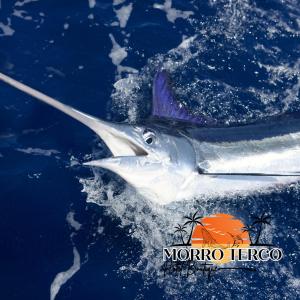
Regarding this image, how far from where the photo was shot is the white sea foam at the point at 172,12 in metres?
7.10

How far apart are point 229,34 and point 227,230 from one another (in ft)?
10.4

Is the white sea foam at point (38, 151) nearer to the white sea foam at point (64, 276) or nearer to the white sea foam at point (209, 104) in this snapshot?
the white sea foam at point (209, 104)

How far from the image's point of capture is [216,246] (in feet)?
17.0

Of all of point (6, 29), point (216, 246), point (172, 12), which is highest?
point (172, 12)

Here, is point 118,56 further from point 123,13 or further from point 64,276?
point 64,276

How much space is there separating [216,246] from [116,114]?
2.22 metres

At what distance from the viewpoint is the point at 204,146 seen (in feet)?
17.3

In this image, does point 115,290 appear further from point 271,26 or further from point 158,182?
point 271,26

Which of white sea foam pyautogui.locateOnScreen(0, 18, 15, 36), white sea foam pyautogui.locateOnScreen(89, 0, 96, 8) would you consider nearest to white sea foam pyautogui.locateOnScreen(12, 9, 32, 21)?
white sea foam pyautogui.locateOnScreen(0, 18, 15, 36)

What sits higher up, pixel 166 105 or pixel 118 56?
pixel 118 56

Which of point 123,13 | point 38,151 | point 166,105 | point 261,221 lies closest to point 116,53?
point 123,13

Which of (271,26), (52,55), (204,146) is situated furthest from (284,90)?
(52,55)

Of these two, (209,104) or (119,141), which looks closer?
(119,141)

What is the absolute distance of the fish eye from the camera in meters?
4.74
